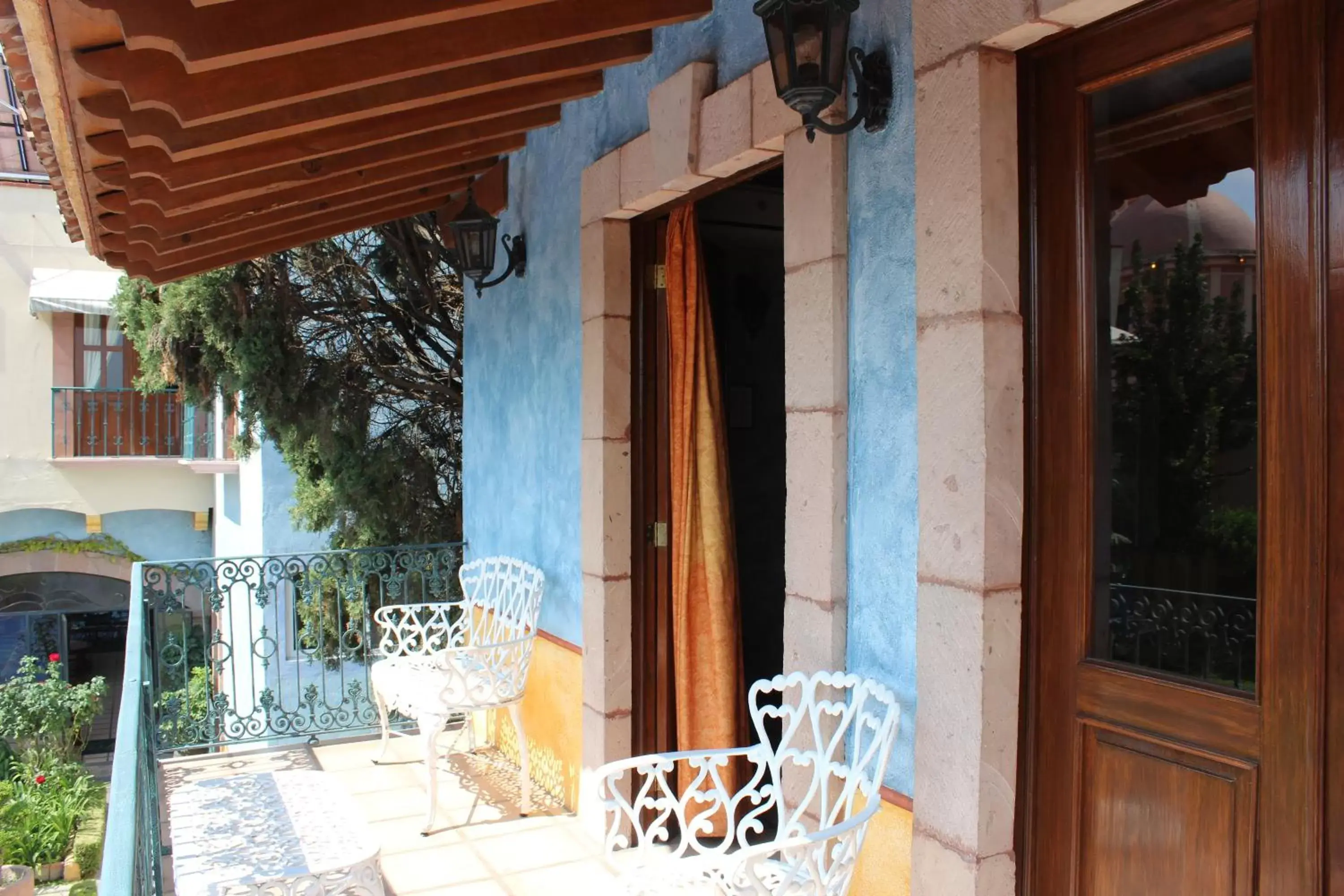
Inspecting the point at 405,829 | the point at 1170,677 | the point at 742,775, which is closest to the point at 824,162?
the point at 1170,677

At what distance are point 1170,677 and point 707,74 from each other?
7.61 ft

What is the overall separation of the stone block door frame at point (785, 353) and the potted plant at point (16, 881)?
5979 mm

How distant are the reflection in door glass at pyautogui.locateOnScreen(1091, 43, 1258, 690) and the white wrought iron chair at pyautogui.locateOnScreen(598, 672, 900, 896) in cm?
62

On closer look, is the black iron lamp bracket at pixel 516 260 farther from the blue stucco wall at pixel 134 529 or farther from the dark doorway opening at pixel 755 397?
the blue stucco wall at pixel 134 529

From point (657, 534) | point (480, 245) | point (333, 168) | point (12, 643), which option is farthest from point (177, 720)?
point (12, 643)

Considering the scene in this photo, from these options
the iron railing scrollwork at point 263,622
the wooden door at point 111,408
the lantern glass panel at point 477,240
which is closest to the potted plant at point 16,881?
the iron railing scrollwork at point 263,622

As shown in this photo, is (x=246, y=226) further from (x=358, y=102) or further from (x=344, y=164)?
(x=358, y=102)

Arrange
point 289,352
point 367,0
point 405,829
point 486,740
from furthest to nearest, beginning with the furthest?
point 289,352, point 486,740, point 405,829, point 367,0

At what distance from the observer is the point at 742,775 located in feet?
14.3

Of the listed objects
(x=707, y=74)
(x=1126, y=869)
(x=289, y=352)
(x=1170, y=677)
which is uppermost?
(x=707, y=74)

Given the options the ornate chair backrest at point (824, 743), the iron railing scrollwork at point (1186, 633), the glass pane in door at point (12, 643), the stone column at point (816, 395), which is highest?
the stone column at point (816, 395)

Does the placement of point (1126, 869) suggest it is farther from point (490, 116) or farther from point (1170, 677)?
point (490, 116)

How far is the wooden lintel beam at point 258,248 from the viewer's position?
4.98 metres

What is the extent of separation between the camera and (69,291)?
1404 centimetres
